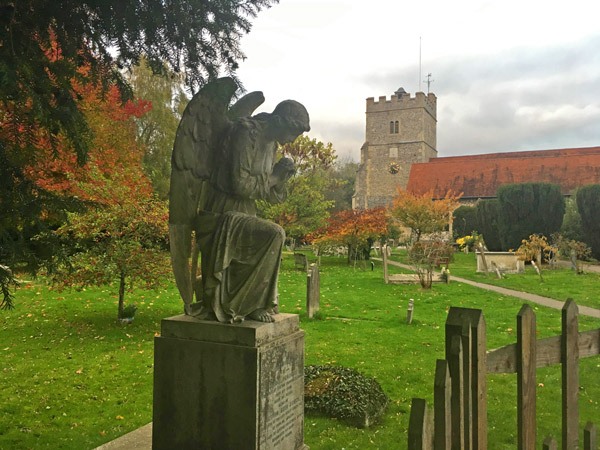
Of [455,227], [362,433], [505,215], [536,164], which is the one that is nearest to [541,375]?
[362,433]

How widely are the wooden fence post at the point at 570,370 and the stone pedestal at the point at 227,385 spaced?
175 cm

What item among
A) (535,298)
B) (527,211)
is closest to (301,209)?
(535,298)

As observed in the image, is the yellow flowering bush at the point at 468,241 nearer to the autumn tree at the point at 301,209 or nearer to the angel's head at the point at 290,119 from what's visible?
the autumn tree at the point at 301,209

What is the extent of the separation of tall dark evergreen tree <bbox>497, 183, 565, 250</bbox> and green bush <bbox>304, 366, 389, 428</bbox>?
2626cm

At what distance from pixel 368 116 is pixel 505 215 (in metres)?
26.8

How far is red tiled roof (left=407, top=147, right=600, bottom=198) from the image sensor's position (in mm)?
42125

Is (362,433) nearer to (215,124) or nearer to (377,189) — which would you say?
(215,124)

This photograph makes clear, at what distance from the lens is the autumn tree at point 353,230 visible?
22.6 meters

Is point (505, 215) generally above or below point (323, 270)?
above

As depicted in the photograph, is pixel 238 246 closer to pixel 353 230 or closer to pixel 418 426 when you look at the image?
pixel 418 426

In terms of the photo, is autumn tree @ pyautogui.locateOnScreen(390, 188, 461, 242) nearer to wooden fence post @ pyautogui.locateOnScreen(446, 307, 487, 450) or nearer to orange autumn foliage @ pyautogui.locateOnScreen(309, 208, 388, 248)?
orange autumn foliage @ pyautogui.locateOnScreen(309, 208, 388, 248)

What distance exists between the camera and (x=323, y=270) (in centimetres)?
2122

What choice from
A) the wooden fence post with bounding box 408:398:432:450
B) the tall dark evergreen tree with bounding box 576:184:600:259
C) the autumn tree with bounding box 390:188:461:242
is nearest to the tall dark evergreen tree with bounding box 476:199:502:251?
the autumn tree with bounding box 390:188:461:242

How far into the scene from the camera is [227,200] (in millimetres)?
3486
